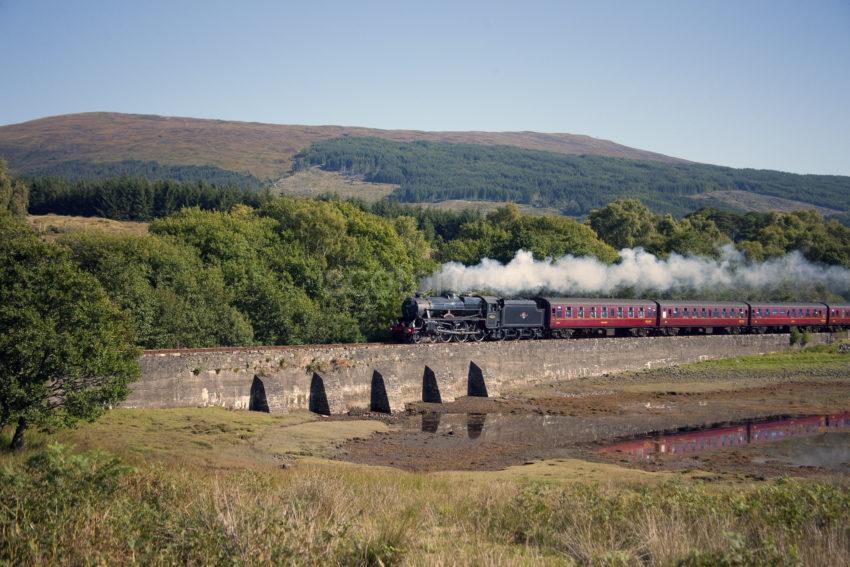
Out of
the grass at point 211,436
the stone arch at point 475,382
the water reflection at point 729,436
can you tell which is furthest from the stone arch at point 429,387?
the water reflection at point 729,436

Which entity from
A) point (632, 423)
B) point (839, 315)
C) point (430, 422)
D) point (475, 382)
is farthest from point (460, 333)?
point (839, 315)

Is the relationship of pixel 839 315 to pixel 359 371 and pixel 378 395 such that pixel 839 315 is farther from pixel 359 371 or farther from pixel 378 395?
pixel 359 371

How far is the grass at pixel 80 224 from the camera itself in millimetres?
83194

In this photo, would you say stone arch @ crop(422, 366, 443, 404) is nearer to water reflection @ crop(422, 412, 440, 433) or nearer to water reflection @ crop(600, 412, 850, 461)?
water reflection @ crop(422, 412, 440, 433)

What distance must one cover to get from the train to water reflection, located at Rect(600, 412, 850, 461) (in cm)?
1408

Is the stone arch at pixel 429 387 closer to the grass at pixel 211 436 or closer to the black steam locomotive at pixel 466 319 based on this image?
the black steam locomotive at pixel 466 319

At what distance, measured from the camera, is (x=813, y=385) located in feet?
164

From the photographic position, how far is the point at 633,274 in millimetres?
67875

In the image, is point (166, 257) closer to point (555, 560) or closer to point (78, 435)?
point (78, 435)

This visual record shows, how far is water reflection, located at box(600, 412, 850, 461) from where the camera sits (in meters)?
33.2

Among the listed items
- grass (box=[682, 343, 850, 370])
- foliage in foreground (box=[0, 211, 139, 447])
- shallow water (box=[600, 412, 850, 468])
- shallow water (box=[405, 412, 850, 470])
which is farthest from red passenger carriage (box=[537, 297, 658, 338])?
foliage in foreground (box=[0, 211, 139, 447])

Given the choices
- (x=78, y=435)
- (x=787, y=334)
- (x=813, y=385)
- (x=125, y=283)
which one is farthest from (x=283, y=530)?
(x=787, y=334)

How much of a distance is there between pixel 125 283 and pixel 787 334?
50.3m

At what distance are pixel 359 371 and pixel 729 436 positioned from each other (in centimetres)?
1761
